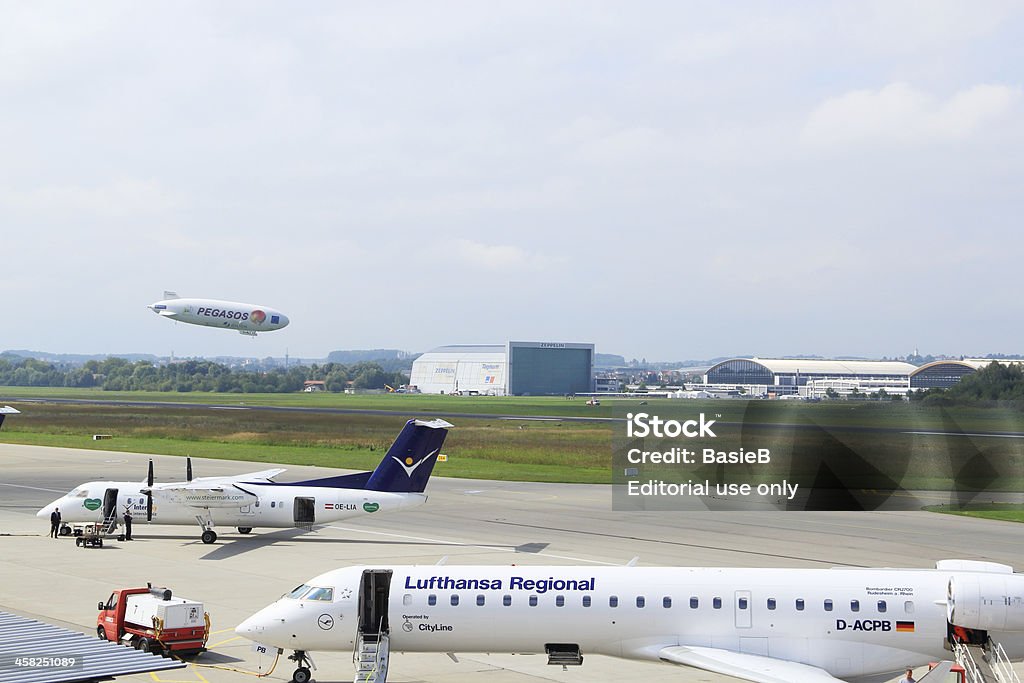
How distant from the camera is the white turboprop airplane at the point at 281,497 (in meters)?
46.5

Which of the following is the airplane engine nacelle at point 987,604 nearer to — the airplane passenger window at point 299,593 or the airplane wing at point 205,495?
the airplane passenger window at point 299,593

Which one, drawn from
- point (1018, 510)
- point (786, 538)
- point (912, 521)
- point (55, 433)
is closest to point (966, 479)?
point (1018, 510)

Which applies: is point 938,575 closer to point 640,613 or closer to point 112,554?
point 640,613

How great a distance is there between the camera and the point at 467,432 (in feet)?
382

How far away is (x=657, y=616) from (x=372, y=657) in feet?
21.8

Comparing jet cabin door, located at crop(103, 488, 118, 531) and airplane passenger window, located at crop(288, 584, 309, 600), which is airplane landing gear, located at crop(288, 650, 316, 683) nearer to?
airplane passenger window, located at crop(288, 584, 309, 600)

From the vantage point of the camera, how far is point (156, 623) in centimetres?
2770

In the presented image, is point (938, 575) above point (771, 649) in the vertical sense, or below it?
above

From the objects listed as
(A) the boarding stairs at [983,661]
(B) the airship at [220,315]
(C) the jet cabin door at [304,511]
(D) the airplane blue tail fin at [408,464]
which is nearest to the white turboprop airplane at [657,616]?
(A) the boarding stairs at [983,661]

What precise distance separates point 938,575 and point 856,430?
8676cm

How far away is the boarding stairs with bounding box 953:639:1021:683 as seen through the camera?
74.9ft

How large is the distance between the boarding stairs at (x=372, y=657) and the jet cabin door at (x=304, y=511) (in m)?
22.2

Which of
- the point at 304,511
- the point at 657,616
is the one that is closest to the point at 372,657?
the point at 657,616

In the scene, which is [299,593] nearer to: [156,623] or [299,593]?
[299,593]
